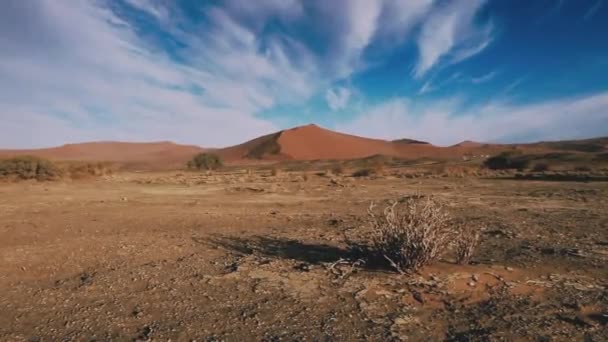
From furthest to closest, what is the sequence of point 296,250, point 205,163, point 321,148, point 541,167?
point 321,148 < point 205,163 < point 541,167 < point 296,250

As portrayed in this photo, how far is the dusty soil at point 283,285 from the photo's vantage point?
334 cm

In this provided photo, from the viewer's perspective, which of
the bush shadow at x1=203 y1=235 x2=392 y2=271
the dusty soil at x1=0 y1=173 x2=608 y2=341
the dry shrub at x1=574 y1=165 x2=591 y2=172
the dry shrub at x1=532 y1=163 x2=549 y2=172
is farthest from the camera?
the dry shrub at x1=532 y1=163 x2=549 y2=172

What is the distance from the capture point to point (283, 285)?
436 centimetres

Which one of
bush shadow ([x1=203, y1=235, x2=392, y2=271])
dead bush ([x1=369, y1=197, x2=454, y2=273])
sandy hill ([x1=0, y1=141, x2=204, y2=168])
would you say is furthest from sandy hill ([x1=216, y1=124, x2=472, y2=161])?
dead bush ([x1=369, y1=197, x2=454, y2=273])

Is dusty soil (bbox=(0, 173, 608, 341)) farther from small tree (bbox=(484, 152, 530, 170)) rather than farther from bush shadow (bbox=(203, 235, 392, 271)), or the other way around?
small tree (bbox=(484, 152, 530, 170))

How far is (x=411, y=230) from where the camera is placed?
4621 mm

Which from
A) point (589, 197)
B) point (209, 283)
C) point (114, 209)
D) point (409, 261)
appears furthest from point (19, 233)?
point (589, 197)

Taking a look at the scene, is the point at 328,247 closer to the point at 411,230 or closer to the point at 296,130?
the point at 411,230

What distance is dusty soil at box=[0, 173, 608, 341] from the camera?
3.34 meters

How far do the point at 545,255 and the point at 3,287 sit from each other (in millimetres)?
6374

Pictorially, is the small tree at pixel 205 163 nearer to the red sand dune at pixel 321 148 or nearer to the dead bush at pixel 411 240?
the red sand dune at pixel 321 148

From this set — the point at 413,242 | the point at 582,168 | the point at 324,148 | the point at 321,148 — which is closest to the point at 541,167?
the point at 582,168

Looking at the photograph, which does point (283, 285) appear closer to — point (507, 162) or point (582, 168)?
point (582, 168)

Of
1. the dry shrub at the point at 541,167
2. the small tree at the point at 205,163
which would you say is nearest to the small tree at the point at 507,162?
the dry shrub at the point at 541,167
